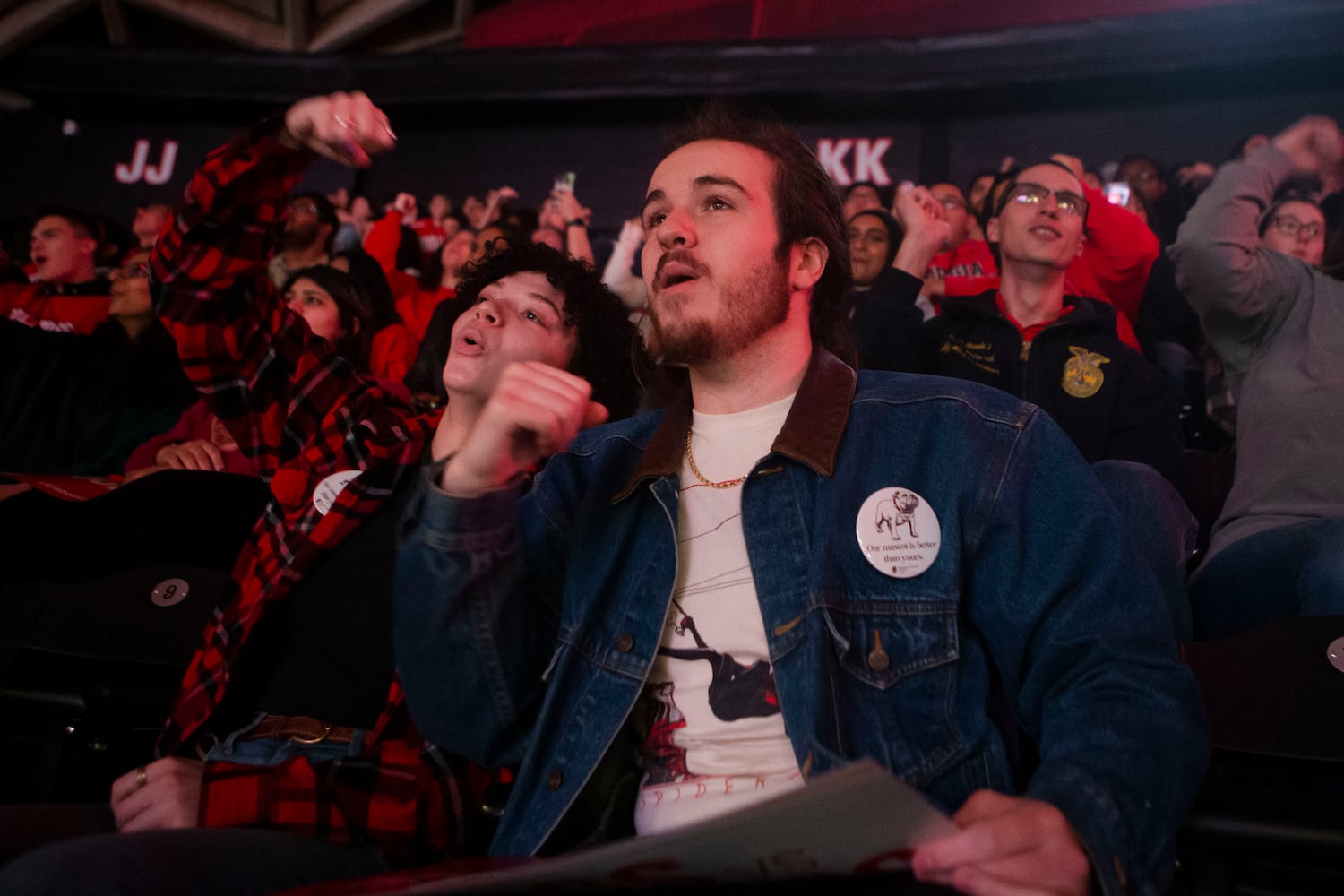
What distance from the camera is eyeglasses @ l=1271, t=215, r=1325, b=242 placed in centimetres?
336

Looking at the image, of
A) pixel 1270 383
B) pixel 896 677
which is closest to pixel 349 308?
pixel 896 677

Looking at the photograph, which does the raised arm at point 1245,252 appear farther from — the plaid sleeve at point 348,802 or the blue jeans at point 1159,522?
the plaid sleeve at point 348,802

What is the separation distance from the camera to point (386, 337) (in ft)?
11.9

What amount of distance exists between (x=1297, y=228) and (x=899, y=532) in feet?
9.99

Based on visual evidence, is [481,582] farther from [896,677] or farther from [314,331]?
[314,331]

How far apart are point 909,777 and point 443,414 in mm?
1180

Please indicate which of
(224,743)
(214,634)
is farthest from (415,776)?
(214,634)

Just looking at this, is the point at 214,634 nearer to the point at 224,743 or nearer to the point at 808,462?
the point at 224,743

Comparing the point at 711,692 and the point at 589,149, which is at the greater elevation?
the point at 589,149

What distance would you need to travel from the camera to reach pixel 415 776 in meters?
1.28

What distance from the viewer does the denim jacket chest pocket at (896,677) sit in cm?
104

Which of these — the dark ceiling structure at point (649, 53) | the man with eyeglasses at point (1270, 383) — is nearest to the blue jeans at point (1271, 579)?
the man with eyeglasses at point (1270, 383)

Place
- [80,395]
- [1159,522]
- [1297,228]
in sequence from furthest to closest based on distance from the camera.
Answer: [80,395] < [1297,228] < [1159,522]

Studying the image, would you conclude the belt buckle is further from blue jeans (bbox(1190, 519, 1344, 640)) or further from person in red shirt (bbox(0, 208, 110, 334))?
person in red shirt (bbox(0, 208, 110, 334))
